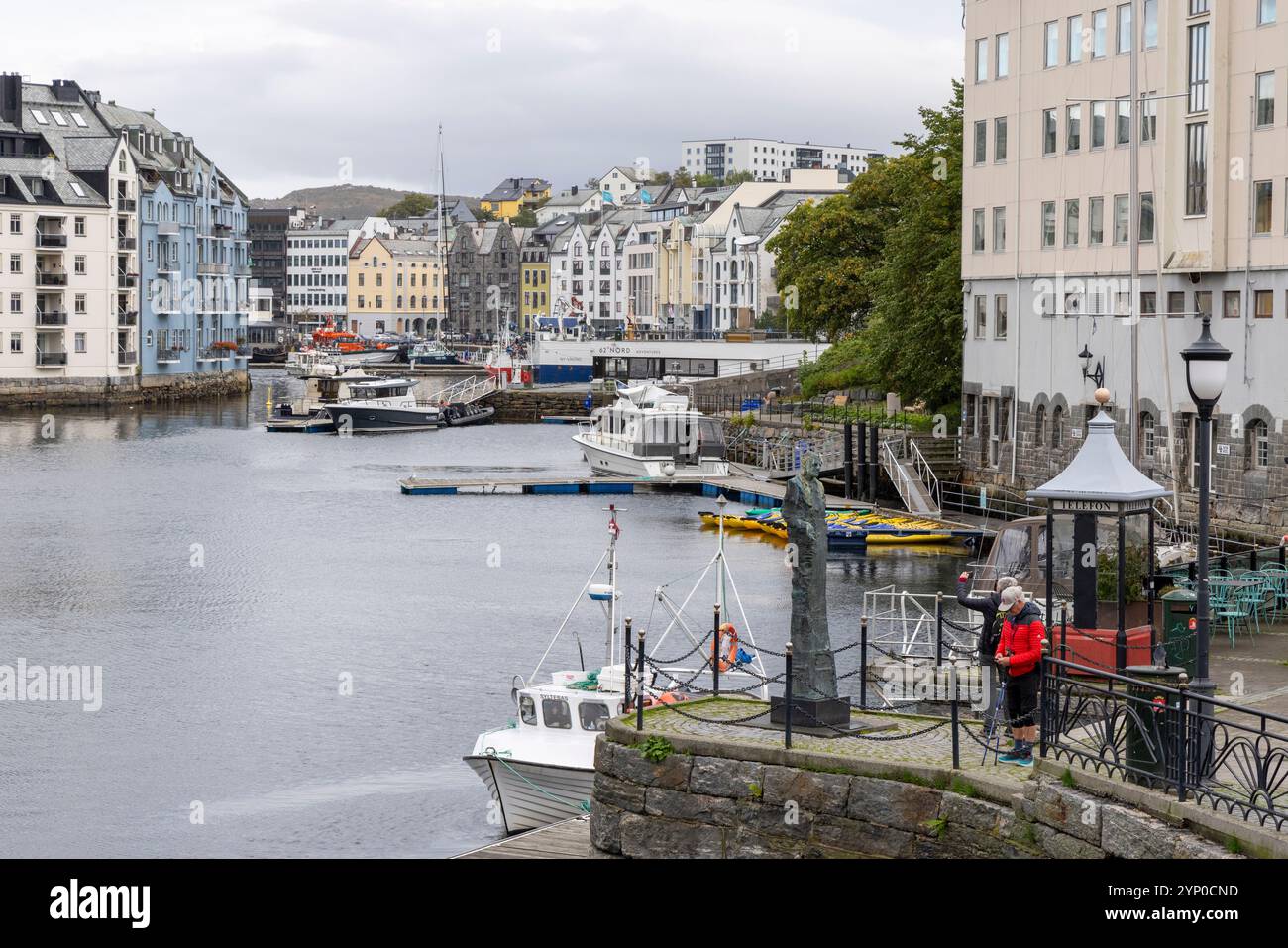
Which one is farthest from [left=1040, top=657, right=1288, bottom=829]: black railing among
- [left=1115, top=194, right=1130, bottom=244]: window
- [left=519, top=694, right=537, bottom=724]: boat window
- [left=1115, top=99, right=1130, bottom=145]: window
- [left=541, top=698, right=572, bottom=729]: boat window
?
[left=1115, top=99, right=1130, bottom=145]: window

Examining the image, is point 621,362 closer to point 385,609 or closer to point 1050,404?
point 1050,404

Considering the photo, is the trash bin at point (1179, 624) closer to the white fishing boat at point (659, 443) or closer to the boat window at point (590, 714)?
the boat window at point (590, 714)

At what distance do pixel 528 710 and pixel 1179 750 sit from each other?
13583 millimetres

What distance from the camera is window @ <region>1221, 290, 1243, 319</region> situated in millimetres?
45625

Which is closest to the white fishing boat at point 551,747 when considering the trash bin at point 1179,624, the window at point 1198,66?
the trash bin at point 1179,624

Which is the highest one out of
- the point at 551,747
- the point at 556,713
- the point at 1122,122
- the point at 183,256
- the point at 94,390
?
the point at 183,256

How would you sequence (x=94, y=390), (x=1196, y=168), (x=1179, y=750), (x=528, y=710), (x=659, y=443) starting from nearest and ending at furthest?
(x=1179, y=750) → (x=528, y=710) → (x=1196, y=168) → (x=659, y=443) → (x=94, y=390)

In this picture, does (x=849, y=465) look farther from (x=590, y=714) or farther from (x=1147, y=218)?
(x=590, y=714)

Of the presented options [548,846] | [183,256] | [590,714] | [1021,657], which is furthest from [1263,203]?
[183,256]

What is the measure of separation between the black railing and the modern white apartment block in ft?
88.1

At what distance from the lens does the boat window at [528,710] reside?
26531 mm

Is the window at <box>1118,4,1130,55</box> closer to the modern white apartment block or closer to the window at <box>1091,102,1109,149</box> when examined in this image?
the modern white apartment block

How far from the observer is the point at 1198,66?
4669 centimetres
